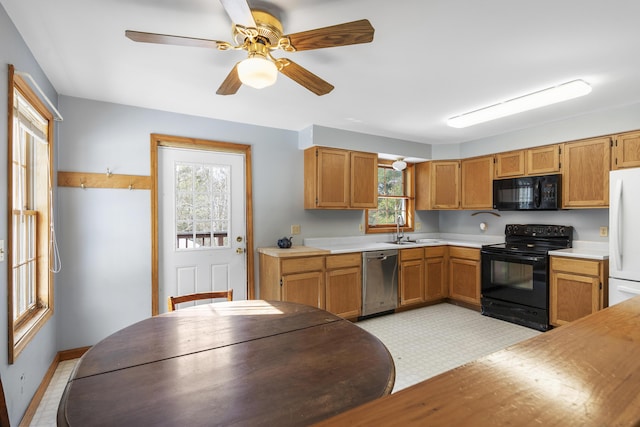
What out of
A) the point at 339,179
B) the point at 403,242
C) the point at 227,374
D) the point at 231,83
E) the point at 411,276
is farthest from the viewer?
the point at 403,242

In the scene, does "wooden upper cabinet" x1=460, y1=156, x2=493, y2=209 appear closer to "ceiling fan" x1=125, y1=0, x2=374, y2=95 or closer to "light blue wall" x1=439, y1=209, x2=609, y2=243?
"light blue wall" x1=439, y1=209, x2=609, y2=243

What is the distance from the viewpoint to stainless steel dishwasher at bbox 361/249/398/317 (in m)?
3.78

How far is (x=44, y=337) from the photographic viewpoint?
2.37 m

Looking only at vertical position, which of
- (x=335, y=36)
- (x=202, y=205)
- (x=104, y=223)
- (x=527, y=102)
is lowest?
(x=104, y=223)

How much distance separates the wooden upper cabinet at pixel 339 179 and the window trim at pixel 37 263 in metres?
2.48

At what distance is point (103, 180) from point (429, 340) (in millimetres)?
3581

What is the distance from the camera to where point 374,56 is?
6.95ft

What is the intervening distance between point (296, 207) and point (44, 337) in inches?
102

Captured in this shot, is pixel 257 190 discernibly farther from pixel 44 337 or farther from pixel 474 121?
pixel 474 121

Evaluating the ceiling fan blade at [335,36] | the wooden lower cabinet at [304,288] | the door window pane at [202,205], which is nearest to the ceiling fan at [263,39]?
the ceiling fan blade at [335,36]

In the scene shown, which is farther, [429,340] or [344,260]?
[344,260]

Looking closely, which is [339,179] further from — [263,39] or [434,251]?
[263,39]

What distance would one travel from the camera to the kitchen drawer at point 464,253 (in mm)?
4105

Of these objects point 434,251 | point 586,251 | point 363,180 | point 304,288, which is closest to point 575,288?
point 586,251
